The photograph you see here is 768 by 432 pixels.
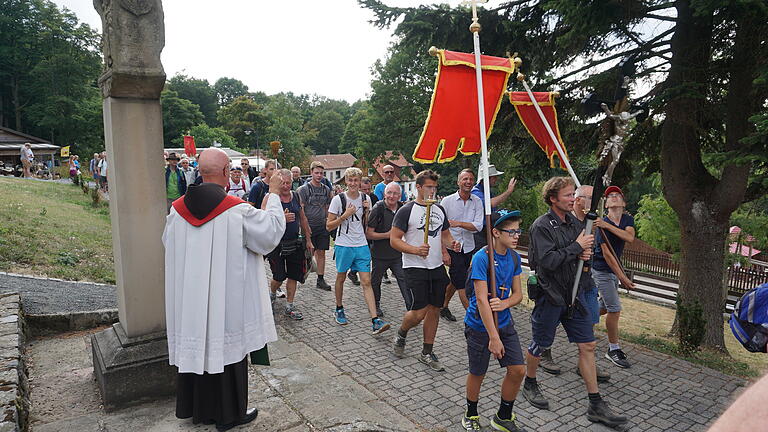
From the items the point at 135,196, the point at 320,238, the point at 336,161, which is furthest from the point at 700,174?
the point at 336,161

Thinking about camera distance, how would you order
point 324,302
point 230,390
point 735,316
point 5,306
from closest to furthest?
1. point 735,316
2. point 230,390
3. point 5,306
4. point 324,302

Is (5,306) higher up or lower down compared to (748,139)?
lower down

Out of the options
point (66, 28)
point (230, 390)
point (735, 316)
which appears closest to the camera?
point (735, 316)

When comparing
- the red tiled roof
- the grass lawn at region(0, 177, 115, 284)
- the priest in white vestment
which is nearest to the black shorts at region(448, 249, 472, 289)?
the priest in white vestment

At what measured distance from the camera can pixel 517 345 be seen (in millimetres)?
3869

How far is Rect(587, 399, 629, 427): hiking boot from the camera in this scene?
418 cm

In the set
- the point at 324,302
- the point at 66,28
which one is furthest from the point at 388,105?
the point at 66,28

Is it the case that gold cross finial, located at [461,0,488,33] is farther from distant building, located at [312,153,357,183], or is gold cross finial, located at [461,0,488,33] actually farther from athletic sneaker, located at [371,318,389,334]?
distant building, located at [312,153,357,183]

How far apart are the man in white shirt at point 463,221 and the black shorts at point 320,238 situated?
2357 millimetres

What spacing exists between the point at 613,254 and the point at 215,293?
447cm

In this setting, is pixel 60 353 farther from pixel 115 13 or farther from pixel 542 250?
pixel 542 250

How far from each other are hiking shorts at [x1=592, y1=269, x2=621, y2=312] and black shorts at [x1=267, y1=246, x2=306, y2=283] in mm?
3829

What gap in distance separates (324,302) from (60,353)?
3781 mm

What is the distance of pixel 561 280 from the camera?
4387mm
